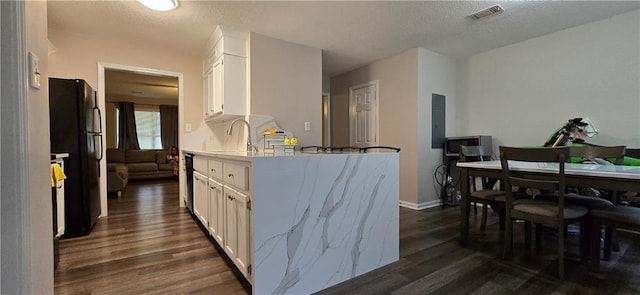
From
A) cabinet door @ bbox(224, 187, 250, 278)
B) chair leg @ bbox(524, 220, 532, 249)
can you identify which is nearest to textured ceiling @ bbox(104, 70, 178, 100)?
cabinet door @ bbox(224, 187, 250, 278)

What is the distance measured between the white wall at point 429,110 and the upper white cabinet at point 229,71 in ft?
8.08

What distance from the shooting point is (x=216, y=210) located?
2266 millimetres

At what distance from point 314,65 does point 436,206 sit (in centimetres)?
276

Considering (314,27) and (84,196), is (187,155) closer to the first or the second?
(84,196)

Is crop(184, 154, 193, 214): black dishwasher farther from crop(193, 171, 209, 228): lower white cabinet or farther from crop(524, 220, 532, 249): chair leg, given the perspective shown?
crop(524, 220, 532, 249): chair leg

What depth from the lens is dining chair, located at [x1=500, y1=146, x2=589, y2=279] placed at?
1843mm

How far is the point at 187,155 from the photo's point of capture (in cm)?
335

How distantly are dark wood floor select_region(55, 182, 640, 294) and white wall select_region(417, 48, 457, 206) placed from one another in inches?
45.0

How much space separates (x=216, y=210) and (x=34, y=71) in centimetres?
162

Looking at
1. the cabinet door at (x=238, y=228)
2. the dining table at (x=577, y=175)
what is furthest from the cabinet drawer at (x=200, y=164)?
the dining table at (x=577, y=175)

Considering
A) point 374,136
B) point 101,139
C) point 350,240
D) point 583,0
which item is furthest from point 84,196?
point 583,0

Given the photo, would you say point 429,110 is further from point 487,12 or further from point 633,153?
point 633,153

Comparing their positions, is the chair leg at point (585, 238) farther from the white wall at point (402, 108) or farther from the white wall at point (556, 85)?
the white wall at point (402, 108)

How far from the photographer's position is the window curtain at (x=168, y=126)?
7.99 meters
